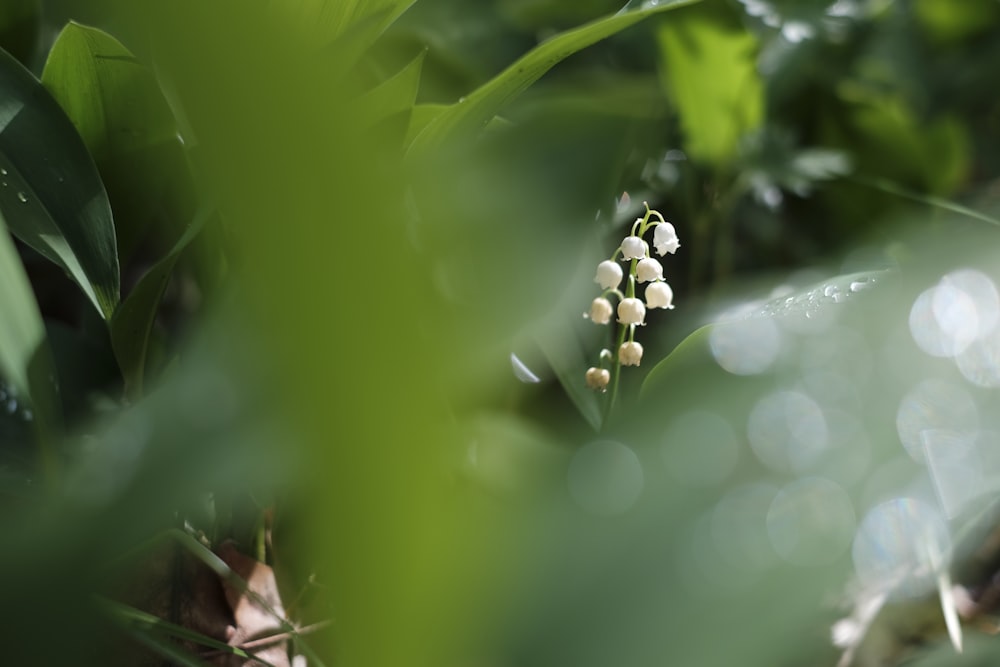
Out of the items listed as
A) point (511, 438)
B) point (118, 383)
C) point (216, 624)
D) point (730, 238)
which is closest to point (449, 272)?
point (511, 438)

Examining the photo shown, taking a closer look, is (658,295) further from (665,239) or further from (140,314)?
(140,314)

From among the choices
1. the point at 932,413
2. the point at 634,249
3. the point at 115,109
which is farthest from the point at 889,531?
the point at 115,109

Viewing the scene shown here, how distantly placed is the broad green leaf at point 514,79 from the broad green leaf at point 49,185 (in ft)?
0.65

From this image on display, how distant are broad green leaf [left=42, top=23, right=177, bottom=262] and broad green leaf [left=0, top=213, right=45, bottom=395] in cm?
16

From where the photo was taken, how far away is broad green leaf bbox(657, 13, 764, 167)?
843mm

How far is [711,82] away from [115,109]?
2.07 ft

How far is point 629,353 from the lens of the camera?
0.51 metres

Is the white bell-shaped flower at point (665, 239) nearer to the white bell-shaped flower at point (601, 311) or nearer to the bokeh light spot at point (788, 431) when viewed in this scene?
the white bell-shaped flower at point (601, 311)

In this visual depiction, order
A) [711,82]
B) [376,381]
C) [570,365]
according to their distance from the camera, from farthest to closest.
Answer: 1. [711,82]
2. [570,365]
3. [376,381]

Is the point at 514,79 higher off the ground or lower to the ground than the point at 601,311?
higher

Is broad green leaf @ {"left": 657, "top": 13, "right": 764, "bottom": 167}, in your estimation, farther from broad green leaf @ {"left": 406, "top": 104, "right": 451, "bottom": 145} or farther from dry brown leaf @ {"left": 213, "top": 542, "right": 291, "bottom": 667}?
dry brown leaf @ {"left": 213, "top": 542, "right": 291, "bottom": 667}

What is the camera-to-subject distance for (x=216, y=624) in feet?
1.53

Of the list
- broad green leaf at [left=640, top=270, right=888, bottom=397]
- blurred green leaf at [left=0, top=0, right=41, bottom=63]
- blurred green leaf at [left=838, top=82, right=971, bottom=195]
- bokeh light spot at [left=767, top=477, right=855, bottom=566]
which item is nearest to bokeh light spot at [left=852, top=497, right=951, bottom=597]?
bokeh light spot at [left=767, top=477, right=855, bottom=566]

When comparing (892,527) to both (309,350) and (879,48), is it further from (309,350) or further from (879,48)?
(879,48)
